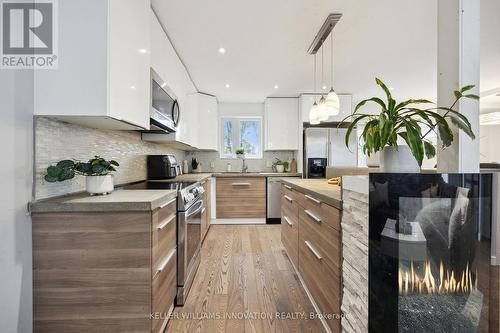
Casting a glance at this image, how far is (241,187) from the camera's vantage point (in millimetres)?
4168

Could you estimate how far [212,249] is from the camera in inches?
117

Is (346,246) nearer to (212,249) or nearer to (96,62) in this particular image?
(96,62)

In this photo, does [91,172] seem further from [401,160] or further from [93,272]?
[401,160]

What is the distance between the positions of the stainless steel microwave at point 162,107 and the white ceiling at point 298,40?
59 cm

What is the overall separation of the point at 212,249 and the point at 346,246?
2.12 metres

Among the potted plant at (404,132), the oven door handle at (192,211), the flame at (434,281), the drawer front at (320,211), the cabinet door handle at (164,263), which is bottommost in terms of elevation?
the cabinet door handle at (164,263)

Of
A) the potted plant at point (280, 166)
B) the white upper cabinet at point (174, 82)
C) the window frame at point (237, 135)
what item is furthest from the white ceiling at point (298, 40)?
the potted plant at point (280, 166)

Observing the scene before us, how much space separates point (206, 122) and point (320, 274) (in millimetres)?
3366

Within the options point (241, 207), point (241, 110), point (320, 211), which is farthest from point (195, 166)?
point (320, 211)

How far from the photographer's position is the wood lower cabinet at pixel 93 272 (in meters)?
1.15

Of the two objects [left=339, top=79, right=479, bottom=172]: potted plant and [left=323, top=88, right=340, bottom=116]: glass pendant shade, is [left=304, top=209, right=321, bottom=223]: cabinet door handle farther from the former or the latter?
[left=323, top=88, right=340, bottom=116]: glass pendant shade

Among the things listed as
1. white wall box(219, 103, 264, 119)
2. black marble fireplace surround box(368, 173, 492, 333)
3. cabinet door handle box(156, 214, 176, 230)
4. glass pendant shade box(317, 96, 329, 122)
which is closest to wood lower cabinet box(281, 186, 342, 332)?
black marble fireplace surround box(368, 173, 492, 333)

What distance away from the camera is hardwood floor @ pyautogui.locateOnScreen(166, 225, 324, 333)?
1598 millimetres

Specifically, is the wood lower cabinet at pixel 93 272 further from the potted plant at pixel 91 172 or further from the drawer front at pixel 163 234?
the potted plant at pixel 91 172
